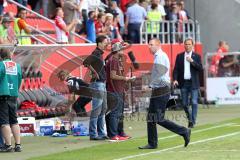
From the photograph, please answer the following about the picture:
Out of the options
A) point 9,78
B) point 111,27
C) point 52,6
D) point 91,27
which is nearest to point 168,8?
point 111,27

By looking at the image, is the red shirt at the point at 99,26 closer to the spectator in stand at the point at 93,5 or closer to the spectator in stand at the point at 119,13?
the spectator in stand at the point at 93,5

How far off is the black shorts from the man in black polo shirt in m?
2.36

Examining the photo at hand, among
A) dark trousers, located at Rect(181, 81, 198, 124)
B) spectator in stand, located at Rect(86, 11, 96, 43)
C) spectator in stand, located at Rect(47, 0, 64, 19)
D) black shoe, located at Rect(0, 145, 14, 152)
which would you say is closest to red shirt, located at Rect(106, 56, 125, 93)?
black shoe, located at Rect(0, 145, 14, 152)

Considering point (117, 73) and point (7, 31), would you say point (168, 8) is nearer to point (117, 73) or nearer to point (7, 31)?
point (7, 31)

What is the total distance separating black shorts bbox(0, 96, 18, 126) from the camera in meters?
17.4

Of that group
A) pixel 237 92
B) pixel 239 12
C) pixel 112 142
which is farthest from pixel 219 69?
pixel 112 142

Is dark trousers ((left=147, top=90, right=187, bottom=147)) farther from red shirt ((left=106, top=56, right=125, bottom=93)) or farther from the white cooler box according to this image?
the white cooler box

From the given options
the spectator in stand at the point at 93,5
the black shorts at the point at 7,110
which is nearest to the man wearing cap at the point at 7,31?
the black shorts at the point at 7,110

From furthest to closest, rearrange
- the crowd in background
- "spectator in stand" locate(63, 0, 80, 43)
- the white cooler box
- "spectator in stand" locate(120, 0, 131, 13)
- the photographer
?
"spectator in stand" locate(120, 0, 131, 13) < "spectator in stand" locate(63, 0, 80, 43) < the crowd in background < the photographer < the white cooler box

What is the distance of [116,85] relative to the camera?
64.2 feet

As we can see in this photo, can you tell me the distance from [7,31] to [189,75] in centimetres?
475

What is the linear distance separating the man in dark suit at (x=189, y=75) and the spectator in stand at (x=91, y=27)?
21.9 ft

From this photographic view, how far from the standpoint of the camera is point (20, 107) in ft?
77.6

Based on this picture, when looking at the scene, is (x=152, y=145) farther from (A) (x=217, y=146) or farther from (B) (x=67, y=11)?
A: (B) (x=67, y=11)
